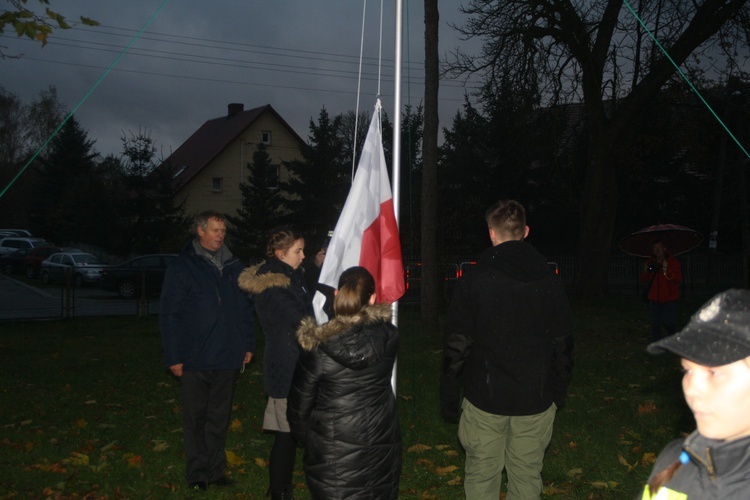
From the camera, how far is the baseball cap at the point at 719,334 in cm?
176

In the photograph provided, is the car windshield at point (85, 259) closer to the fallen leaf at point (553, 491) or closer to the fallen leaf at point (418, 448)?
the fallen leaf at point (418, 448)

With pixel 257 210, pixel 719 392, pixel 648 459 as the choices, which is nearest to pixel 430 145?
pixel 648 459

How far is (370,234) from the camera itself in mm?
5852

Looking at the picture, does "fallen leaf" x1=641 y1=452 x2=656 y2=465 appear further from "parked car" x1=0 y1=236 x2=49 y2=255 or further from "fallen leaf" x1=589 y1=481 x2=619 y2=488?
"parked car" x1=0 y1=236 x2=49 y2=255

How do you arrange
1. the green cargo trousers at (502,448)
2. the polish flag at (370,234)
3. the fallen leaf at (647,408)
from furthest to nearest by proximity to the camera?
the fallen leaf at (647,408) → the polish flag at (370,234) → the green cargo trousers at (502,448)

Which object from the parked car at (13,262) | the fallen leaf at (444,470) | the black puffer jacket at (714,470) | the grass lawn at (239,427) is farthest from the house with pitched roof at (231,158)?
the black puffer jacket at (714,470)

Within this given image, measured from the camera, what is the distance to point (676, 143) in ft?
75.4

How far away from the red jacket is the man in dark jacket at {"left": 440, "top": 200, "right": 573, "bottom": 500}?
8.24m

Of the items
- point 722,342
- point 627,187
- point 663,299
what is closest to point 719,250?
point 627,187

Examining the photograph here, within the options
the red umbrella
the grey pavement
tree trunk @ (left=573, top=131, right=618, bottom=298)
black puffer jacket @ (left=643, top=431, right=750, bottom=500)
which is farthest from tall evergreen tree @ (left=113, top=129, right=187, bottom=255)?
black puffer jacket @ (left=643, top=431, right=750, bottom=500)

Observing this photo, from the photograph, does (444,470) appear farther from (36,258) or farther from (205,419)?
(36,258)

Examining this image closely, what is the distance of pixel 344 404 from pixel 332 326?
0.43m

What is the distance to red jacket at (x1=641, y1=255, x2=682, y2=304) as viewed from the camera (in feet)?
40.1

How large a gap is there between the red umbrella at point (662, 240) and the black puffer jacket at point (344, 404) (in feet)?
31.4
